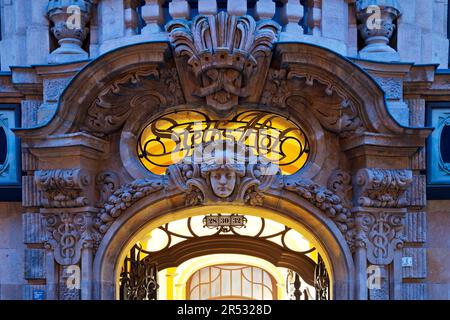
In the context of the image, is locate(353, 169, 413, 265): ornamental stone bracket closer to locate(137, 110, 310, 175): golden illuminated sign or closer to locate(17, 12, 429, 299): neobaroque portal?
locate(17, 12, 429, 299): neobaroque portal

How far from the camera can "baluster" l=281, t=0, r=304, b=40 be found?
478 inches

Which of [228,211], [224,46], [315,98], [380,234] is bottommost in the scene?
[380,234]

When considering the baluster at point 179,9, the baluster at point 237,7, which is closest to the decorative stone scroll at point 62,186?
the baluster at point 179,9

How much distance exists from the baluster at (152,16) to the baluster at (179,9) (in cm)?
14

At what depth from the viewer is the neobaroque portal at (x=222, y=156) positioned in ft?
38.8

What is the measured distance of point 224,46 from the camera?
11680 millimetres

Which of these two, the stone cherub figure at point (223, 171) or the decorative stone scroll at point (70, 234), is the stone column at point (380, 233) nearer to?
the stone cherub figure at point (223, 171)

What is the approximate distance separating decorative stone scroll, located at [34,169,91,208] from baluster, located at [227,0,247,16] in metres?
2.09

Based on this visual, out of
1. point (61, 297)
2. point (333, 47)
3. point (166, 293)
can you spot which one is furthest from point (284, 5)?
point (166, 293)

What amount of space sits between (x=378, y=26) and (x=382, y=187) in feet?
5.19

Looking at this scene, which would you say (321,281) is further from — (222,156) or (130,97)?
(130,97)

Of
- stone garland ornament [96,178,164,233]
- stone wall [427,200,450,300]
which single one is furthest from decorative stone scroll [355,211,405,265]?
stone garland ornament [96,178,164,233]

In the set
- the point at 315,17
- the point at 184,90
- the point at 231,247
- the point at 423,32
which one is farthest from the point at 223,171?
the point at 231,247
